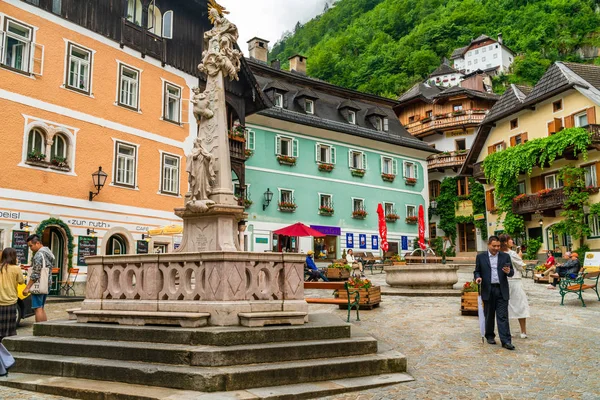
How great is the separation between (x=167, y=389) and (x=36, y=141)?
1392 cm

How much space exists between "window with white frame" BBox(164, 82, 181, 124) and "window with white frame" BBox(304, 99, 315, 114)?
13496 millimetres

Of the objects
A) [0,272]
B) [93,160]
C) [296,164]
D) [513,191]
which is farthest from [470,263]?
[0,272]

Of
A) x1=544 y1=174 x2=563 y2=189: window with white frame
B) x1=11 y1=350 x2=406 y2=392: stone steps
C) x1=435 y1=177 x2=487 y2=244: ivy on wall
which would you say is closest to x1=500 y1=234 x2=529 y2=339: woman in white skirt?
x1=11 y1=350 x2=406 y2=392: stone steps

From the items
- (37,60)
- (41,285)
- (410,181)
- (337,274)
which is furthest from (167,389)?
(410,181)

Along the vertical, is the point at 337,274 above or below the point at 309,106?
below

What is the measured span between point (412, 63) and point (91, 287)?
2895 inches

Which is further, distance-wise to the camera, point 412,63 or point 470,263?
point 412,63

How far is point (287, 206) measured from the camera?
32312 mm

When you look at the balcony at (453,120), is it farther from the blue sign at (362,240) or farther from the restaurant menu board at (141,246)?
the restaurant menu board at (141,246)

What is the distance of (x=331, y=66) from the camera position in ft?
236

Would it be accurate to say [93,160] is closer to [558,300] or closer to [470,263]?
[558,300]

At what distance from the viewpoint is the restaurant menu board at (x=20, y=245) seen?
1598 cm

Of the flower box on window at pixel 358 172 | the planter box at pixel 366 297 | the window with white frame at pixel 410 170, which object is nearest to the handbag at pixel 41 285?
the planter box at pixel 366 297

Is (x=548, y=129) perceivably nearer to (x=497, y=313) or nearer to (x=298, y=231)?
(x=298, y=231)
